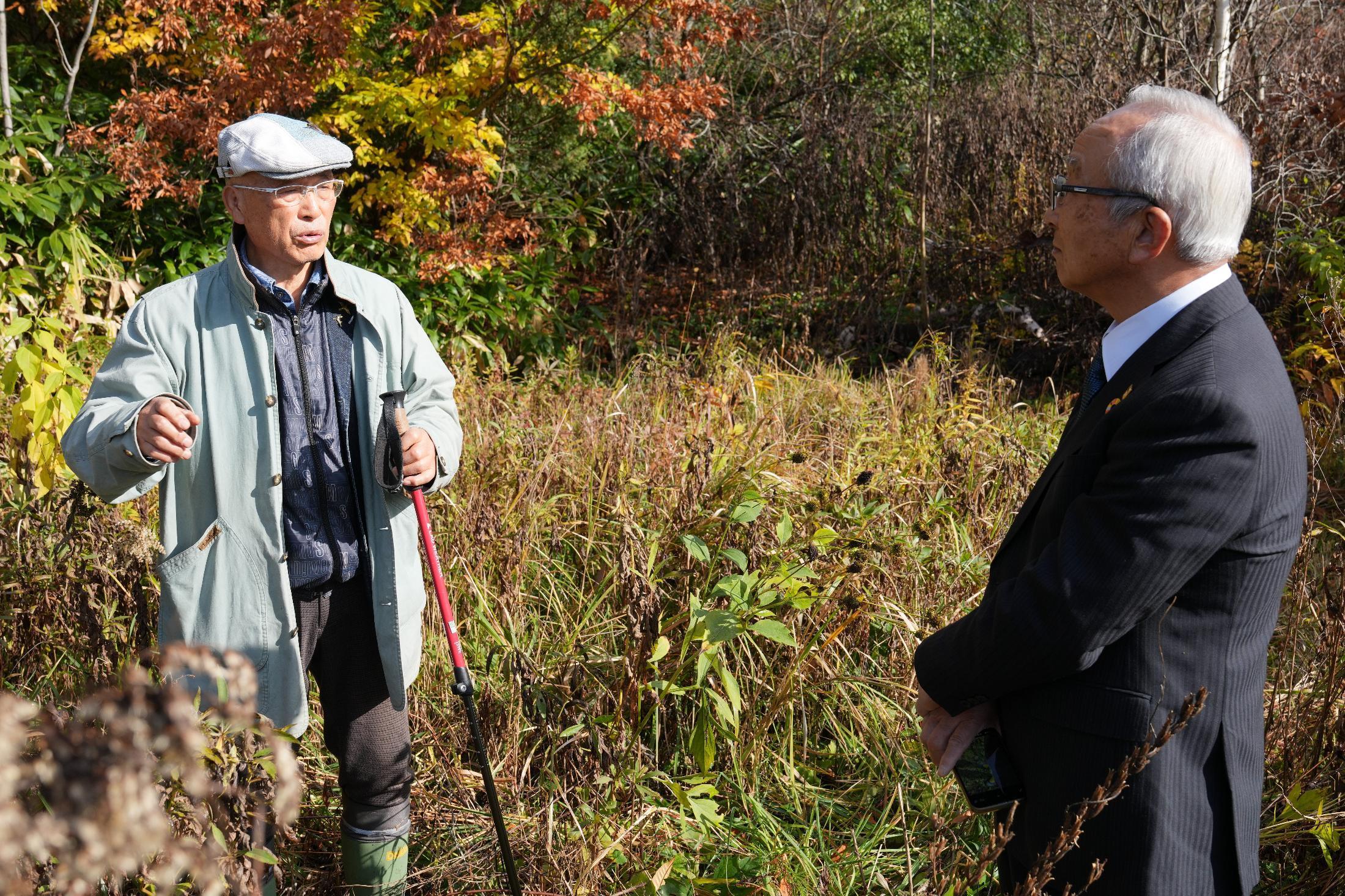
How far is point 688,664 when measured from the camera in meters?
2.92

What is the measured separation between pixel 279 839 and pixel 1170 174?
208 centimetres

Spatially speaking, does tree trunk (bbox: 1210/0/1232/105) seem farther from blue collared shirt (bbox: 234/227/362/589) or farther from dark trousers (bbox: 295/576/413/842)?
dark trousers (bbox: 295/576/413/842)

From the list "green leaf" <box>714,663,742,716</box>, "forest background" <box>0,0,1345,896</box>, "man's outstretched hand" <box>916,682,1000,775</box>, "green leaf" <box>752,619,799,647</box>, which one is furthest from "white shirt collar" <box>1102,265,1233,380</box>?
"green leaf" <box>714,663,742,716</box>

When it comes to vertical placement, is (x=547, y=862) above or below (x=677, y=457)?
below

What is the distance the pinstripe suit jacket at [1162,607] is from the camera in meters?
1.43

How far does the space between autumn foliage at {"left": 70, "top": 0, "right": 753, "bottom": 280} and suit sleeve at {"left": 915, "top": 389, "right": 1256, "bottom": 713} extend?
188 inches

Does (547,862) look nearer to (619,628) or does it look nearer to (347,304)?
(619,628)

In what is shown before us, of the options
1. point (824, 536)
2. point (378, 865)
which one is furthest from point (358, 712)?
point (824, 536)

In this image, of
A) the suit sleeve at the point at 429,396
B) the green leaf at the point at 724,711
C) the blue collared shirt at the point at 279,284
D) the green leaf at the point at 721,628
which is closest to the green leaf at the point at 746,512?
the green leaf at the point at 721,628

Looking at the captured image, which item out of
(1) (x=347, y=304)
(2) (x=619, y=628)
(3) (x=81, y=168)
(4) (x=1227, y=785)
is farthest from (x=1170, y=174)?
(3) (x=81, y=168)

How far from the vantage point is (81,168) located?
605 centimetres

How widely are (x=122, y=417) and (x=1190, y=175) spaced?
1812mm

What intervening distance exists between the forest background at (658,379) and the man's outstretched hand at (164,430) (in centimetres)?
36

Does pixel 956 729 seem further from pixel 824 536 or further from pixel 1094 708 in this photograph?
pixel 824 536
